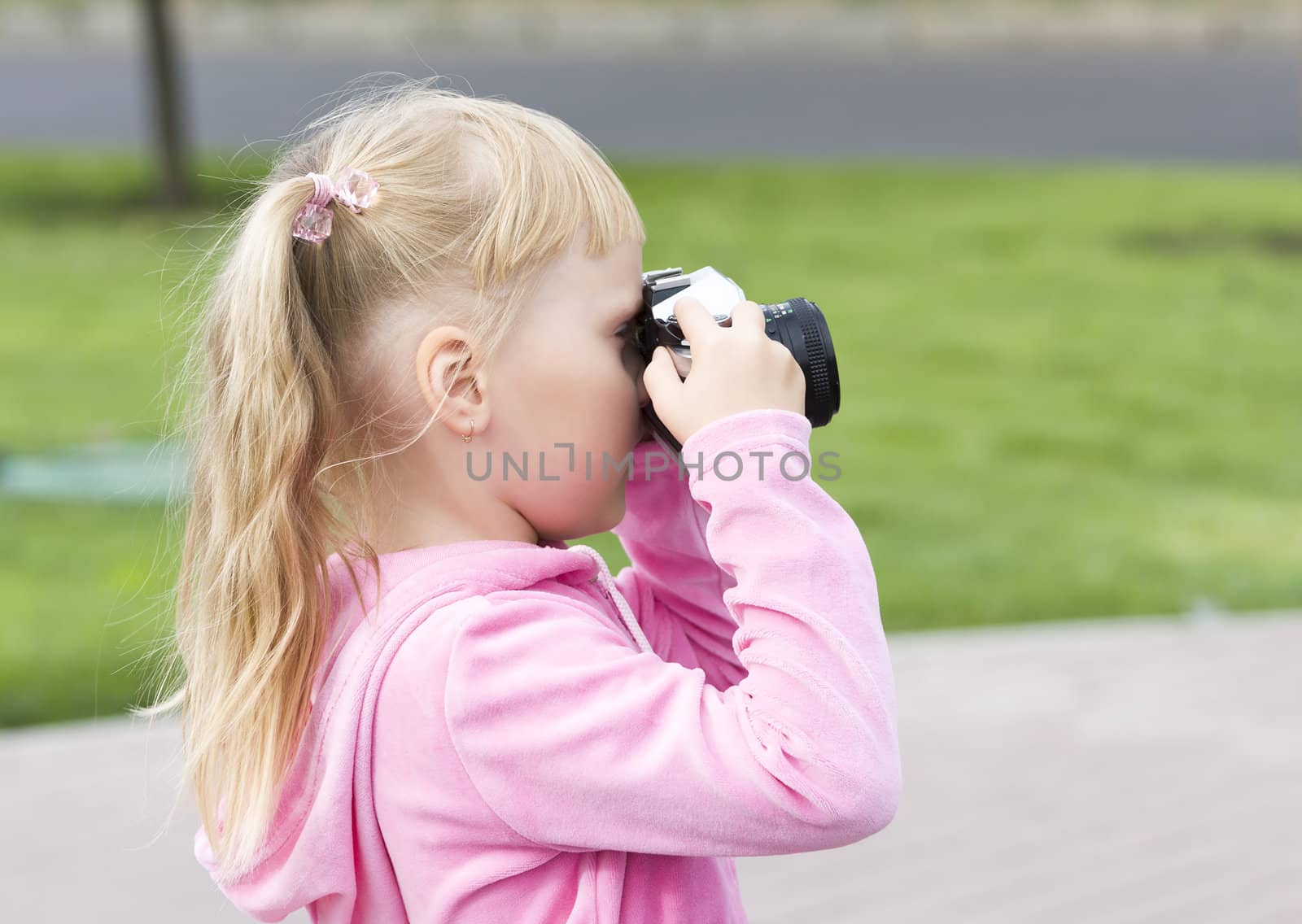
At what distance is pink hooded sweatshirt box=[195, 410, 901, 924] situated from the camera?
131 centimetres

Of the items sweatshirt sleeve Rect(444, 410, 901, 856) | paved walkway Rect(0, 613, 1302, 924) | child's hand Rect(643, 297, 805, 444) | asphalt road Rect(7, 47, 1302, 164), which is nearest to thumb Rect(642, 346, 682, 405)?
child's hand Rect(643, 297, 805, 444)

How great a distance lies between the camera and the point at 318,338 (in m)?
1.50

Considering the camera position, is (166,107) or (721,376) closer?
(721,376)

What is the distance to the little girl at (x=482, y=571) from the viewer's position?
1.32m

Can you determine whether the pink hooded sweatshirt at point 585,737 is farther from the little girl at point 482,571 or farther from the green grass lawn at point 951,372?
the green grass lawn at point 951,372

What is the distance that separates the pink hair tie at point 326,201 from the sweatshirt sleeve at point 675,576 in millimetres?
452

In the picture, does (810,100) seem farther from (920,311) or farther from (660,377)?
(660,377)

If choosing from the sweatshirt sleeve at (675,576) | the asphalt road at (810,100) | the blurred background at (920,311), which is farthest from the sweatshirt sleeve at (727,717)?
the asphalt road at (810,100)

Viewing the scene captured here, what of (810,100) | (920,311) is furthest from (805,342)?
(810,100)

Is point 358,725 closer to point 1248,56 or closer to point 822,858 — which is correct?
point 822,858

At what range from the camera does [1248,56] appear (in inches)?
643

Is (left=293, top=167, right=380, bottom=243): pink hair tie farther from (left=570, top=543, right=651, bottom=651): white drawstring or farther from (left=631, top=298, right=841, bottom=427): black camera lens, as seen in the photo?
(left=570, top=543, right=651, bottom=651): white drawstring

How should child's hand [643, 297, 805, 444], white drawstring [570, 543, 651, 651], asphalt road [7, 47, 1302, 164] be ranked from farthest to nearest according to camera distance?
asphalt road [7, 47, 1302, 164] < white drawstring [570, 543, 651, 651] < child's hand [643, 297, 805, 444]

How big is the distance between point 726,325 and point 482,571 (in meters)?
0.35
